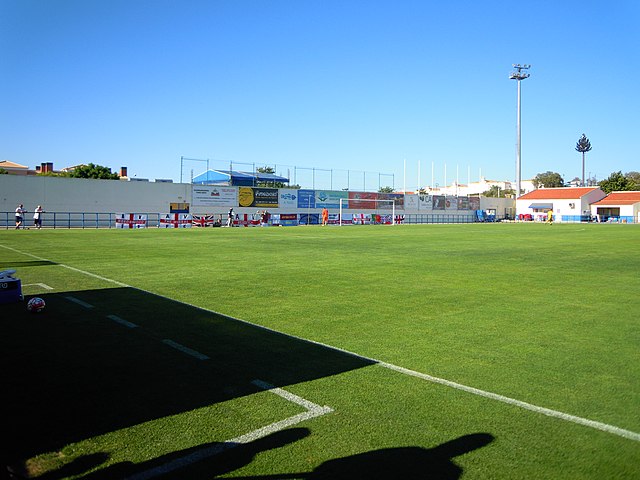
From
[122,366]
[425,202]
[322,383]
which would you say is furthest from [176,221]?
[322,383]

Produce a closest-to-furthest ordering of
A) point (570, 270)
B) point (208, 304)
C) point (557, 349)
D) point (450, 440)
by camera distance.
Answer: point (450, 440) → point (557, 349) → point (208, 304) → point (570, 270)

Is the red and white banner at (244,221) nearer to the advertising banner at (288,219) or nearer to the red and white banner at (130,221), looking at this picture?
the advertising banner at (288,219)

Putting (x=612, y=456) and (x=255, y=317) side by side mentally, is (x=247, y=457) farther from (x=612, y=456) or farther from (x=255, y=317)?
(x=255, y=317)

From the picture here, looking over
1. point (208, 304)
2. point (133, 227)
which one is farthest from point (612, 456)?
point (133, 227)

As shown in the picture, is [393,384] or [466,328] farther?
[466,328]

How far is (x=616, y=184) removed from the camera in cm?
9094

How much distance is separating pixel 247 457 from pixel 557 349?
4176 millimetres

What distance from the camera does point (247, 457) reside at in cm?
336

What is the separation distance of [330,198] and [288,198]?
22.4 ft

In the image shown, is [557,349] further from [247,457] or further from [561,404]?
[247,457]

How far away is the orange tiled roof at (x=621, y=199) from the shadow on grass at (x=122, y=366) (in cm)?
8226

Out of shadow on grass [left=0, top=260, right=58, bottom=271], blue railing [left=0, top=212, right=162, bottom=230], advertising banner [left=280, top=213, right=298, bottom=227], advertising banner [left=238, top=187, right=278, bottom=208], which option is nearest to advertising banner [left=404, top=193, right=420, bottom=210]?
advertising banner [left=238, top=187, right=278, bottom=208]

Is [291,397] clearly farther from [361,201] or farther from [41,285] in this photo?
[361,201]

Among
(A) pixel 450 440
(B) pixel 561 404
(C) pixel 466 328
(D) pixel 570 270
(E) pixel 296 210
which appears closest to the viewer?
(A) pixel 450 440
